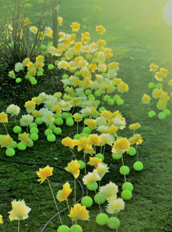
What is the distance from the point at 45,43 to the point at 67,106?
8.83ft

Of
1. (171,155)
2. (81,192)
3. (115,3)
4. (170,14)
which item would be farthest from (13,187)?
(115,3)

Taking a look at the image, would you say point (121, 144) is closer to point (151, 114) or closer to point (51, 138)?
point (51, 138)

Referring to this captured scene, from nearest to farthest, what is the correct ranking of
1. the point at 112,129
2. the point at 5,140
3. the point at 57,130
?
the point at 112,129 < the point at 5,140 < the point at 57,130

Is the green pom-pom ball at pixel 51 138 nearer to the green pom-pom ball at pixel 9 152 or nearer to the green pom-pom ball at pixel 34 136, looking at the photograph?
the green pom-pom ball at pixel 34 136

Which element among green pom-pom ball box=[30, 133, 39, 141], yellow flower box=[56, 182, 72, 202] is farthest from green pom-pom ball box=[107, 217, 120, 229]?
green pom-pom ball box=[30, 133, 39, 141]

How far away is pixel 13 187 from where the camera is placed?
2.34 m

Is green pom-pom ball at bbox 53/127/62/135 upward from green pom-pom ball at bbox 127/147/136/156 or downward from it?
upward

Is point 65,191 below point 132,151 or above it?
above

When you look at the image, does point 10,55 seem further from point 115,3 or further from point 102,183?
point 115,3

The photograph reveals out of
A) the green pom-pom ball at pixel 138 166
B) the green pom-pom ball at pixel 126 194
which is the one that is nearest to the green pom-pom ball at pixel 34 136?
the green pom-pom ball at pixel 138 166

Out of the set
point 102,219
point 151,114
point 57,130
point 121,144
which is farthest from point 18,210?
point 151,114

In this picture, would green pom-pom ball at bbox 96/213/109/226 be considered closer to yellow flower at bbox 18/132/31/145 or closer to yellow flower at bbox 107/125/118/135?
yellow flower at bbox 107/125/118/135

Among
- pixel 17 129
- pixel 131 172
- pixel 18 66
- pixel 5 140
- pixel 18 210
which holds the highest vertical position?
pixel 18 66

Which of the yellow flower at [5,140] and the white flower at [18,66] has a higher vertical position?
the white flower at [18,66]
